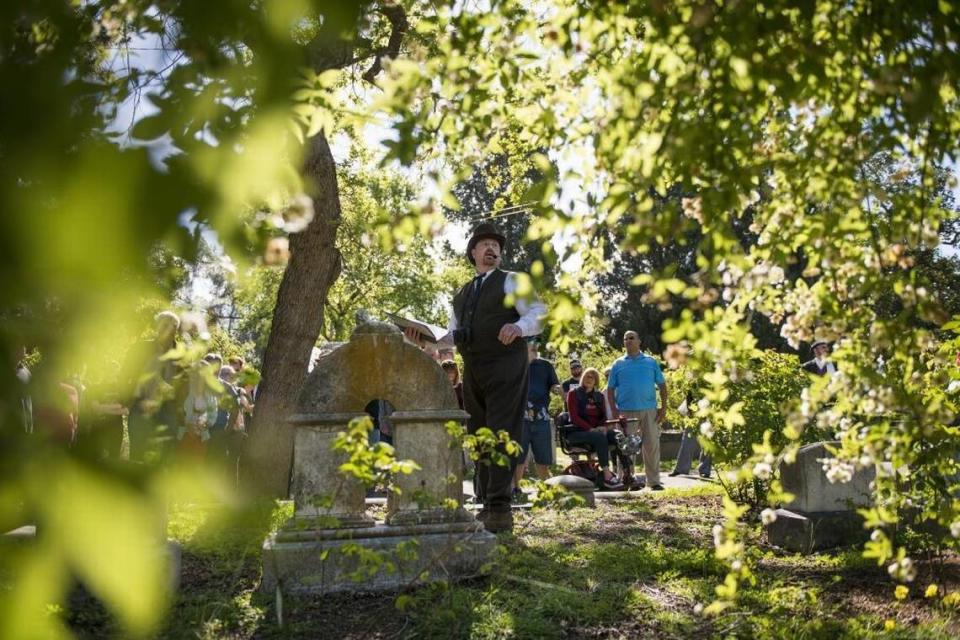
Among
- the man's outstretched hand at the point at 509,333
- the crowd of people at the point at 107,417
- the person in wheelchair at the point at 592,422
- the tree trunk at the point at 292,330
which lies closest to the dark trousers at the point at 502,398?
the man's outstretched hand at the point at 509,333

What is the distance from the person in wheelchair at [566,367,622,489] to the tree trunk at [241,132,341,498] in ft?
11.9

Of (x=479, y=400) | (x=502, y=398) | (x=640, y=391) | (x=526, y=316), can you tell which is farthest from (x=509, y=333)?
(x=640, y=391)

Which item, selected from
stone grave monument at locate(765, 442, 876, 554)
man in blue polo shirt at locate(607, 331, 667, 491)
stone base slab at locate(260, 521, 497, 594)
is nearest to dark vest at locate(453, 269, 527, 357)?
stone base slab at locate(260, 521, 497, 594)

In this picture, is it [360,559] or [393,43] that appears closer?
[360,559]

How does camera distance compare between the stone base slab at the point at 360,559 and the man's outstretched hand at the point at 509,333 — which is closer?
the stone base slab at the point at 360,559

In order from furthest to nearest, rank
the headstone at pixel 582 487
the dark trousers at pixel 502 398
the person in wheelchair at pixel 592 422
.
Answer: the person in wheelchair at pixel 592 422 → the headstone at pixel 582 487 → the dark trousers at pixel 502 398

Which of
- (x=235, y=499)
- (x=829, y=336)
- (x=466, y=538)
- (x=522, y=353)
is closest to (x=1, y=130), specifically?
(x=235, y=499)

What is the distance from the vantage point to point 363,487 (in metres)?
5.42

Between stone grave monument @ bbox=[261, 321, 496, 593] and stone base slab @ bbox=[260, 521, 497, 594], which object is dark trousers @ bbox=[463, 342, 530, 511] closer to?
stone grave monument @ bbox=[261, 321, 496, 593]

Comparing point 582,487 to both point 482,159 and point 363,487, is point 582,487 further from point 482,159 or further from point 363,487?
point 482,159

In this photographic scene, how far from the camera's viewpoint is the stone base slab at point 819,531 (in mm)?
6406

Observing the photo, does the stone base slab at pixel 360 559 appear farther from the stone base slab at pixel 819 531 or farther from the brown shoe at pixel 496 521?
the stone base slab at pixel 819 531

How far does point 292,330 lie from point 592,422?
4.11 meters

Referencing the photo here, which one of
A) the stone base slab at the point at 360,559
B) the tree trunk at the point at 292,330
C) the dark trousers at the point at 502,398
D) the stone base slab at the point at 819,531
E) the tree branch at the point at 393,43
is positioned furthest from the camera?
the tree trunk at the point at 292,330
